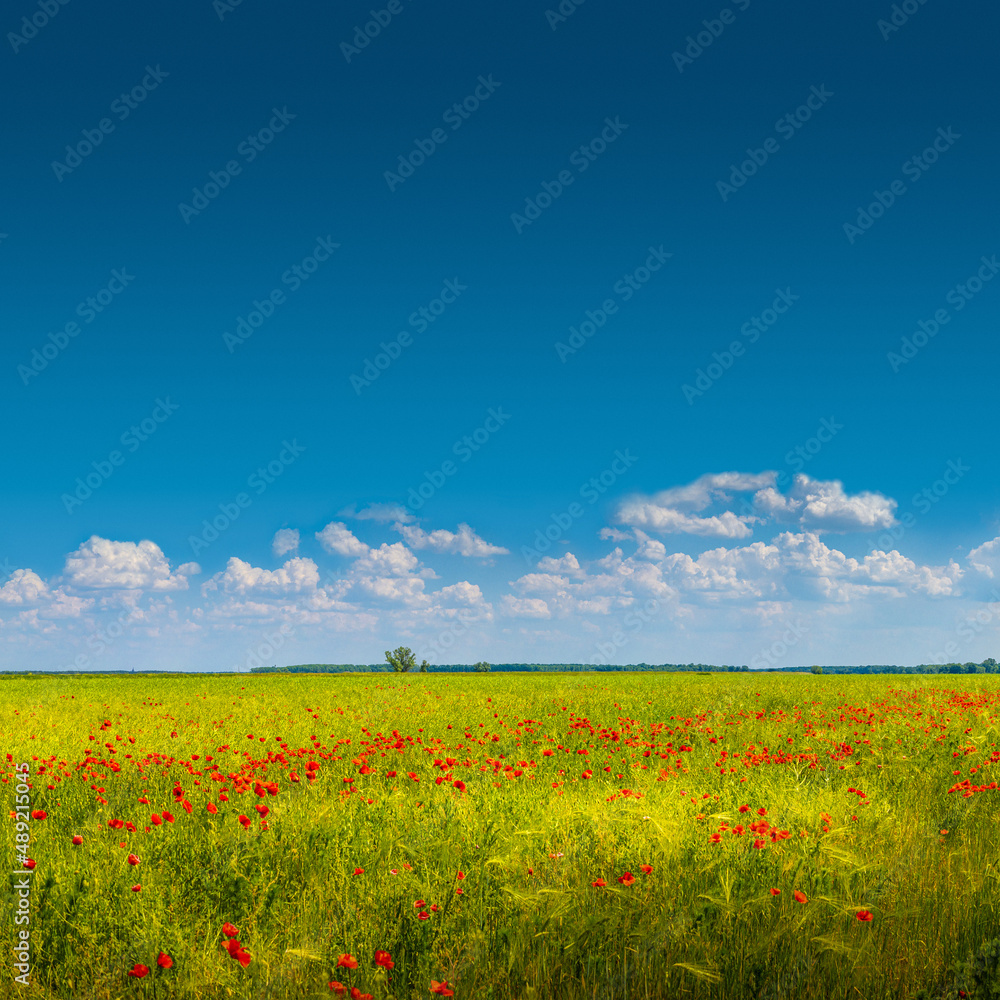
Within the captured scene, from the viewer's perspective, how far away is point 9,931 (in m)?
4.83

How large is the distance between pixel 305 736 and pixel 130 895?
969 cm

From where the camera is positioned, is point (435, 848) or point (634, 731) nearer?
point (435, 848)

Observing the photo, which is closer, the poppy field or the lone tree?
the poppy field

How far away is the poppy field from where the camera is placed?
4.38 meters

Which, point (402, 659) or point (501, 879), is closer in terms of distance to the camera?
point (501, 879)

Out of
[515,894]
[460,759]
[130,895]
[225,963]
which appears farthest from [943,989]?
[460,759]

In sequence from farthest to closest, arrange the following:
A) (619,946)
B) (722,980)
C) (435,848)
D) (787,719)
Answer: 1. (787,719)
2. (435,848)
3. (619,946)
4. (722,980)

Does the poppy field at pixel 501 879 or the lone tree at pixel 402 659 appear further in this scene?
the lone tree at pixel 402 659

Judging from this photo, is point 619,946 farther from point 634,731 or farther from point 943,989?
point 634,731

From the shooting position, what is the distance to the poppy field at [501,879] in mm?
4379

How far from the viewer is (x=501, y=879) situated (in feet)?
18.1

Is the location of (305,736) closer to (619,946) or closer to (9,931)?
(9,931)

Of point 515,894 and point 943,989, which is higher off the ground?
point 515,894

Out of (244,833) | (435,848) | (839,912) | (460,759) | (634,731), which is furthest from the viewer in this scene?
(634,731)
